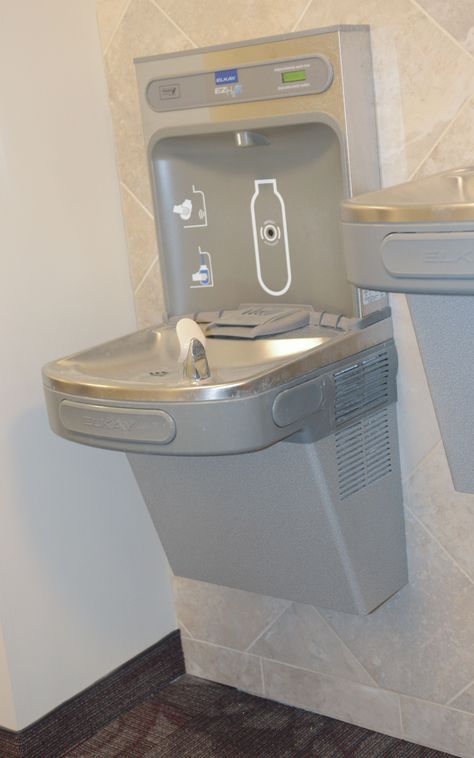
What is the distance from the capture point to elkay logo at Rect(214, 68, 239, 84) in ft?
5.31

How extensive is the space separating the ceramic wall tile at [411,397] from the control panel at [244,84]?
352mm

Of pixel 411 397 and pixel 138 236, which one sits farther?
→ pixel 138 236

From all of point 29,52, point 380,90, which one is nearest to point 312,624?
point 380,90

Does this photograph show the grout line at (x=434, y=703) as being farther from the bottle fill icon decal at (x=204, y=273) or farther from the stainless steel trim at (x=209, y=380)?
the bottle fill icon decal at (x=204, y=273)

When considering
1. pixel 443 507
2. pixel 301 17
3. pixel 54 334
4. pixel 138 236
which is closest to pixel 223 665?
pixel 443 507

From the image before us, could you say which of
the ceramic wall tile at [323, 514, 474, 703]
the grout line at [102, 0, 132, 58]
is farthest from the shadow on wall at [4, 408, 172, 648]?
the grout line at [102, 0, 132, 58]

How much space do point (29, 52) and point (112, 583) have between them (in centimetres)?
96

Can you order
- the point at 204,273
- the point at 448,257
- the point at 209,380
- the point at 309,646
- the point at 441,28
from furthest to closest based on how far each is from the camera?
the point at 309,646, the point at 204,273, the point at 441,28, the point at 209,380, the point at 448,257

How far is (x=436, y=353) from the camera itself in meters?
1.23

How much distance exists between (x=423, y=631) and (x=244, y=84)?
36.5 inches

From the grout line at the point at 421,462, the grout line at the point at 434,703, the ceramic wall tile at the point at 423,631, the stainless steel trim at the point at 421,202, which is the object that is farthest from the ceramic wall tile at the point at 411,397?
the grout line at the point at 434,703

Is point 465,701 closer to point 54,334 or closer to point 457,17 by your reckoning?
point 54,334

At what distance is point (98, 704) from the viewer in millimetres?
1951

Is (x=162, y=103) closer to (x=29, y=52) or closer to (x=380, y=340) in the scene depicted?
(x=29, y=52)
